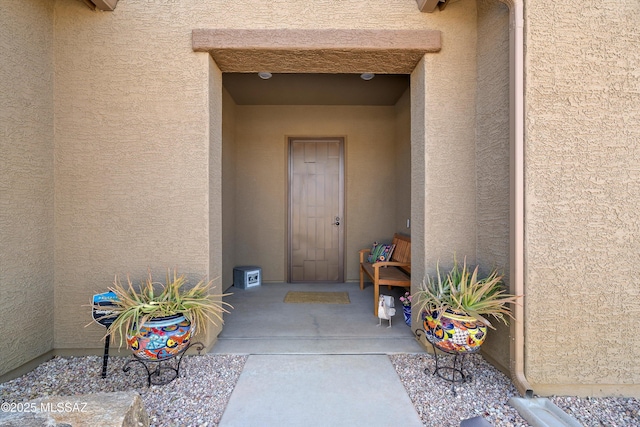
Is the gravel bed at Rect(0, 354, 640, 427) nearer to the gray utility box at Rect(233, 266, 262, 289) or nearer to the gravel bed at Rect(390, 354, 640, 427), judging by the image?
the gravel bed at Rect(390, 354, 640, 427)

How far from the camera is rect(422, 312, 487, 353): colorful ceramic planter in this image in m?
2.13

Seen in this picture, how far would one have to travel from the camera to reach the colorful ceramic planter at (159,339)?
213 centimetres

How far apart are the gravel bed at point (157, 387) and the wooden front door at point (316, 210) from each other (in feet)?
9.43

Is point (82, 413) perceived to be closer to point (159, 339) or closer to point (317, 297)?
point (159, 339)

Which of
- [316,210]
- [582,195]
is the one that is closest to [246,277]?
[316,210]

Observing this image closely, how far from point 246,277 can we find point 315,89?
9.60 feet

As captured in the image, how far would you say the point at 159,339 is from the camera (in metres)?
2.14

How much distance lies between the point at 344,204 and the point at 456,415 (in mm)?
3758

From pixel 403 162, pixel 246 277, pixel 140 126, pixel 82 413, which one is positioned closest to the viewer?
pixel 82 413

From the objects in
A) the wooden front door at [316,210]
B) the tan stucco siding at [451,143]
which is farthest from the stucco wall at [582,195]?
the wooden front door at [316,210]

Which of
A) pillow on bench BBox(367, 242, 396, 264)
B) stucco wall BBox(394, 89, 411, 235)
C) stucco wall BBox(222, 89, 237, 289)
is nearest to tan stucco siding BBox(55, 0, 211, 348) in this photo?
stucco wall BBox(222, 89, 237, 289)

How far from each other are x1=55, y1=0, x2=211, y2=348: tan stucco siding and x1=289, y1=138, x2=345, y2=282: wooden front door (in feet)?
9.19

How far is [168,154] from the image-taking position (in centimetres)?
272

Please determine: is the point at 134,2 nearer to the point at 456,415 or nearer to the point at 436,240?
the point at 436,240
